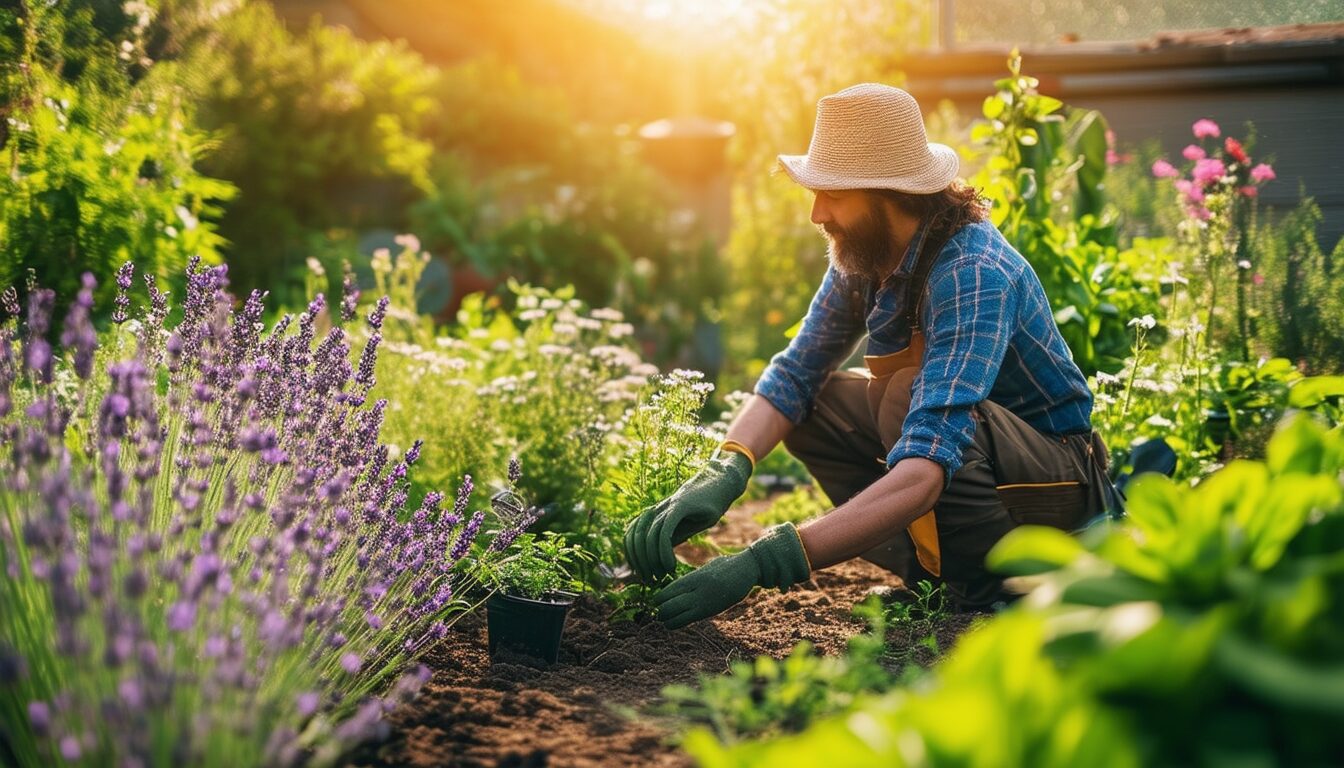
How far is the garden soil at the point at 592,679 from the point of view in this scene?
1972 mm

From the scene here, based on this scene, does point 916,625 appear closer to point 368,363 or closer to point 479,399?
point 368,363

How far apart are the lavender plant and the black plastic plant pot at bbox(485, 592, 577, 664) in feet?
0.40

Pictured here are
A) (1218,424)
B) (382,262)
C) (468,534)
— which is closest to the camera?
(468,534)

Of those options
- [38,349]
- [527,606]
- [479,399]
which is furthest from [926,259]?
[38,349]

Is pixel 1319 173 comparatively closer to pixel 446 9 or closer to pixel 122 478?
pixel 122 478

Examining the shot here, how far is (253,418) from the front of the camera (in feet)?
7.68

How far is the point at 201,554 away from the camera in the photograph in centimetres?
182

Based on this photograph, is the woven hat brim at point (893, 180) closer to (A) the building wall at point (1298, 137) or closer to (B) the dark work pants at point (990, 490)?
(B) the dark work pants at point (990, 490)

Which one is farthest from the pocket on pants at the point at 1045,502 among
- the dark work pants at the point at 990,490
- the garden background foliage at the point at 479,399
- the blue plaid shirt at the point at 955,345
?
the garden background foliage at the point at 479,399

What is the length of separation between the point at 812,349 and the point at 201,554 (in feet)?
6.66

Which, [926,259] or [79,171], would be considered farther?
[79,171]

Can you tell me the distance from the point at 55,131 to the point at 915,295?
8.75 ft

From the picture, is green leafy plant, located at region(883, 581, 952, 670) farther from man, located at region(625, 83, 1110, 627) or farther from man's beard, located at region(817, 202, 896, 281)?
man's beard, located at region(817, 202, 896, 281)

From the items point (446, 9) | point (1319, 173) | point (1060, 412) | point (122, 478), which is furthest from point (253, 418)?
point (446, 9)
